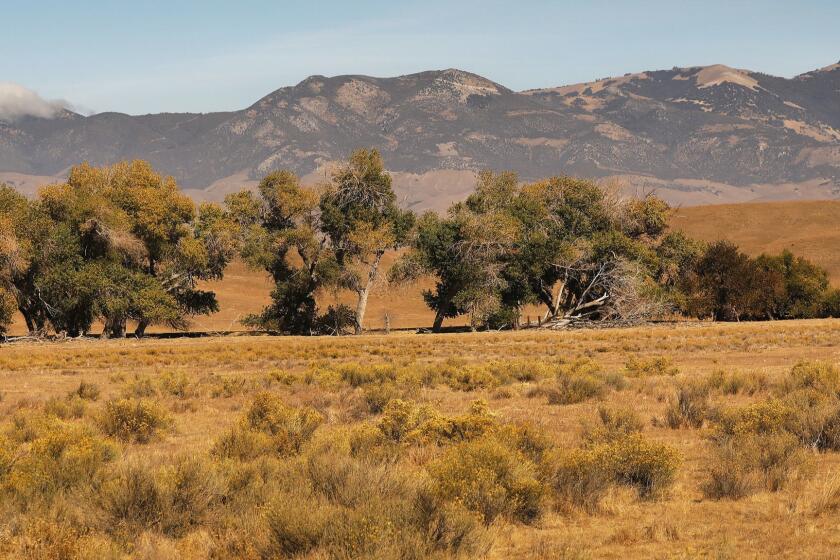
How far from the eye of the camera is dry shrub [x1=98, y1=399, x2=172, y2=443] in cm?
1705

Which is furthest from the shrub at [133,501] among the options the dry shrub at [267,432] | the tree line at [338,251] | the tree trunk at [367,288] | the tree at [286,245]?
the tree trunk at [367,288]

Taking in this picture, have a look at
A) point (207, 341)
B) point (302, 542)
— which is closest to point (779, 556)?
point (302, 542)

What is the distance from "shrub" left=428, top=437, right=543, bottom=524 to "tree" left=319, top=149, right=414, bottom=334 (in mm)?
44587

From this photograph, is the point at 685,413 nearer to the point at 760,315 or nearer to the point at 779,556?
the point at 779,556

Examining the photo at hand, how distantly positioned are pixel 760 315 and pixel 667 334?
2365 centimetres

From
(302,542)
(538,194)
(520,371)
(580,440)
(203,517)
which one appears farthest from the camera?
(538,194)

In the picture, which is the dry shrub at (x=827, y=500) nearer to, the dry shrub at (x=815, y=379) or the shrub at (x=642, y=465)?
the shrub at (x=642, y=465)

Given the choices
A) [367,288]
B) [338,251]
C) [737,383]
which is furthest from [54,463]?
[338,251]

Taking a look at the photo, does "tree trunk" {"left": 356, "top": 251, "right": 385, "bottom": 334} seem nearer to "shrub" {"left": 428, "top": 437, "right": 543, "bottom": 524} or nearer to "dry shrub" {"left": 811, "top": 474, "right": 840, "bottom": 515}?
"shrub" {"left": 428, "top": 437, "right": 543, "bottom": 524}

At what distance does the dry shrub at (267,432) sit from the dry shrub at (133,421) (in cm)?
181

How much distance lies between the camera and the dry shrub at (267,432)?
13875 mm

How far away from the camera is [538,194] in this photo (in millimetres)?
62500

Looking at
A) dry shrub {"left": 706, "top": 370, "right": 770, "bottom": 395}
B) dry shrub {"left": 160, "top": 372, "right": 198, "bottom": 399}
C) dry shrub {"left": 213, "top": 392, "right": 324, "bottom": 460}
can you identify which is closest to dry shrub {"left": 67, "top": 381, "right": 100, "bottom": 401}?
dry shrub {"left": 160, "top": 372, "right": 198, "bottom": 399}

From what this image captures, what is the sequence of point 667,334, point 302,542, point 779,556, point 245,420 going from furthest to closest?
point 667,334 < point 245,420 < point 779,556 < point 302,542
